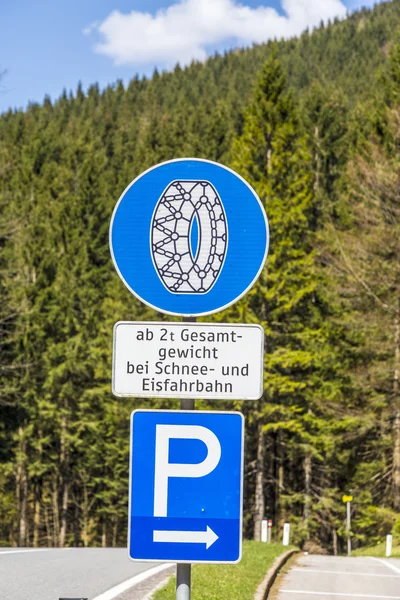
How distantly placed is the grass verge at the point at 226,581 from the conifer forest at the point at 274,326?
488 inches

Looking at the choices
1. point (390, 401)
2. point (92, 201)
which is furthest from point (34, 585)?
point (92, 201)

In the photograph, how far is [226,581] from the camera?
11.1 meters

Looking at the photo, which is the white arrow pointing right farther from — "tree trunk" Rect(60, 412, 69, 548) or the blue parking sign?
"tree trunk" Rect(60, 412, 69, 548)

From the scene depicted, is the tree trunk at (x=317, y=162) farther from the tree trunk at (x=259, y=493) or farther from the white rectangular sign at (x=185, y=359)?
the white rectangular sign at (x=185, y=359)

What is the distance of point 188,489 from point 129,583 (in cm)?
686

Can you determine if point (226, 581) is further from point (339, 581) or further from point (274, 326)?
point (274, 326)

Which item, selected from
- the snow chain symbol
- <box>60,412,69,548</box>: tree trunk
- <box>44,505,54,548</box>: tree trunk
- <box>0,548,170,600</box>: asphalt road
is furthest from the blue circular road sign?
<box>44,505,54,548</box>: tree trunk

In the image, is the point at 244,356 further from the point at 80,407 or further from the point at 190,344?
the point at 80,407

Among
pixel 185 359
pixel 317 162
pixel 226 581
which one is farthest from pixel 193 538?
pixel 317 162

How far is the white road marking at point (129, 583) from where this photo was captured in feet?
29.1

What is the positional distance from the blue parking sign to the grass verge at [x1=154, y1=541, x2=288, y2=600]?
5.58m

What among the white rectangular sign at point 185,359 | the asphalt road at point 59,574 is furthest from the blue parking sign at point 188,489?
the asphalt road at point 59,574

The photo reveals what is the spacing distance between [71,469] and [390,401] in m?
21.3

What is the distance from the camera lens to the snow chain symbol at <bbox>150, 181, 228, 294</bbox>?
12.4 feet
